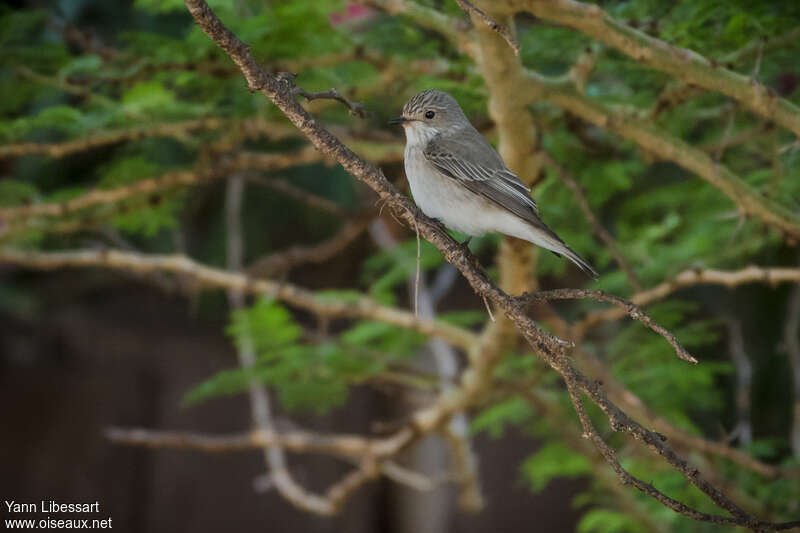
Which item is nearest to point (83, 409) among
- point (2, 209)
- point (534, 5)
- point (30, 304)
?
point (30, 304)

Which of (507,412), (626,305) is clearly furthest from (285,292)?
(626,305)

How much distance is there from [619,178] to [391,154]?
1.17 m

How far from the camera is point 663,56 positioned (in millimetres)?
2664

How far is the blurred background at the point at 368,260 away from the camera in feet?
10.9

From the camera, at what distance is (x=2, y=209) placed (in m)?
4.52

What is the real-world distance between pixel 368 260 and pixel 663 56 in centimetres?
331

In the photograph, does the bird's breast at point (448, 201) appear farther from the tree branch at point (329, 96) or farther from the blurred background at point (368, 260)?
the tree branch at point (329, 96)

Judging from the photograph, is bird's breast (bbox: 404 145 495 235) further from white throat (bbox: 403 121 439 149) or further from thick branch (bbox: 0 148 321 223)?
thick branch (bbox: 0 148 321 223)

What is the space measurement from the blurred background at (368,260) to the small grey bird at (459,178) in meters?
0.23

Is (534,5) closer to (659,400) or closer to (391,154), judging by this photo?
(391,154)

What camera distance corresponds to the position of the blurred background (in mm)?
3330

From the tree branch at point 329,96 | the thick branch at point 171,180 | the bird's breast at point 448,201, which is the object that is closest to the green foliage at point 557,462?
the thick branch at point 171,180

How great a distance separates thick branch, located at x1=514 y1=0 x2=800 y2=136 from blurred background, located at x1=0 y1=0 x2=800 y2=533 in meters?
0.04

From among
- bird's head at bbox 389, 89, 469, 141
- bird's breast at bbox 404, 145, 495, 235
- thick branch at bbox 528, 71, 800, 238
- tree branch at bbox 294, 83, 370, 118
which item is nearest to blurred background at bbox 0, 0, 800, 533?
thick branch at bbox 528, 71, 800, 238
